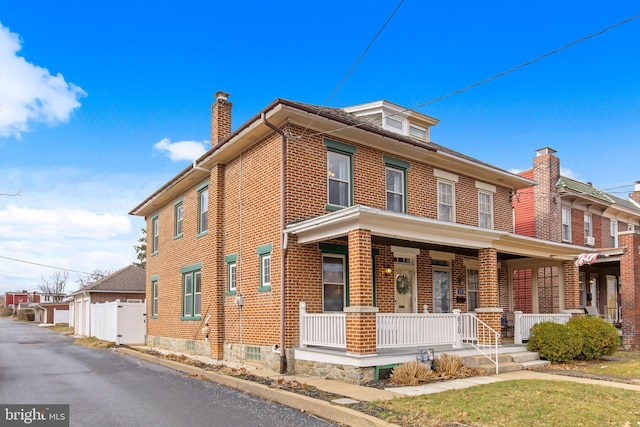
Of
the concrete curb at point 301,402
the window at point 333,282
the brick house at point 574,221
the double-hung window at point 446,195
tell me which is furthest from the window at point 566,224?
the concrete curb at point 301,402

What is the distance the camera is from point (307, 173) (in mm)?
14055

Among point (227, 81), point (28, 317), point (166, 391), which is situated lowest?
point (28, 317)

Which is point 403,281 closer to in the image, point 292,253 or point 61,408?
point 292,253

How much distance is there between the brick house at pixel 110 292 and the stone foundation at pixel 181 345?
38.0ft

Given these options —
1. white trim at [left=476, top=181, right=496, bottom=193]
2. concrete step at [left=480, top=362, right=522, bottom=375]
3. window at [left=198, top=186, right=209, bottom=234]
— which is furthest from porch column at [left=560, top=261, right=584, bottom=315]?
window at [left=198, top=186, right=209, bottom=234]

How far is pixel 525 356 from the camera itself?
46.8ft

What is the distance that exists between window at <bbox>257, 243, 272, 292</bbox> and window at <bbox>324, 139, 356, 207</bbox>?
2120mm

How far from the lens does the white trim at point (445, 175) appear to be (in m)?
17.5

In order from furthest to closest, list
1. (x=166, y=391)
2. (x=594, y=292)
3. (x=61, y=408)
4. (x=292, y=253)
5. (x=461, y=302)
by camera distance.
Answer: (x=594, y=292) → (x=461, y=302) → (x=292, y=253) → (x=166, y=391) → (x=61, y=408)

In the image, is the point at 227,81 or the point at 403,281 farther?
the point at 227,81

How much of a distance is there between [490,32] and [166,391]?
10.5m

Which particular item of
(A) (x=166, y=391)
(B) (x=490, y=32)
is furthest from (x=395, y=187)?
(A) (x=166, y=391)

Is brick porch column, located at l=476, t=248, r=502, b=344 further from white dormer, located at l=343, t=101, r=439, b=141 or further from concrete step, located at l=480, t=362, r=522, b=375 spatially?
white dormer, located at l=343, t=101, r=439, b=141

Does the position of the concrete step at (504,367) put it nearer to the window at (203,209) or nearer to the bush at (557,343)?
the bush at (557,343)
